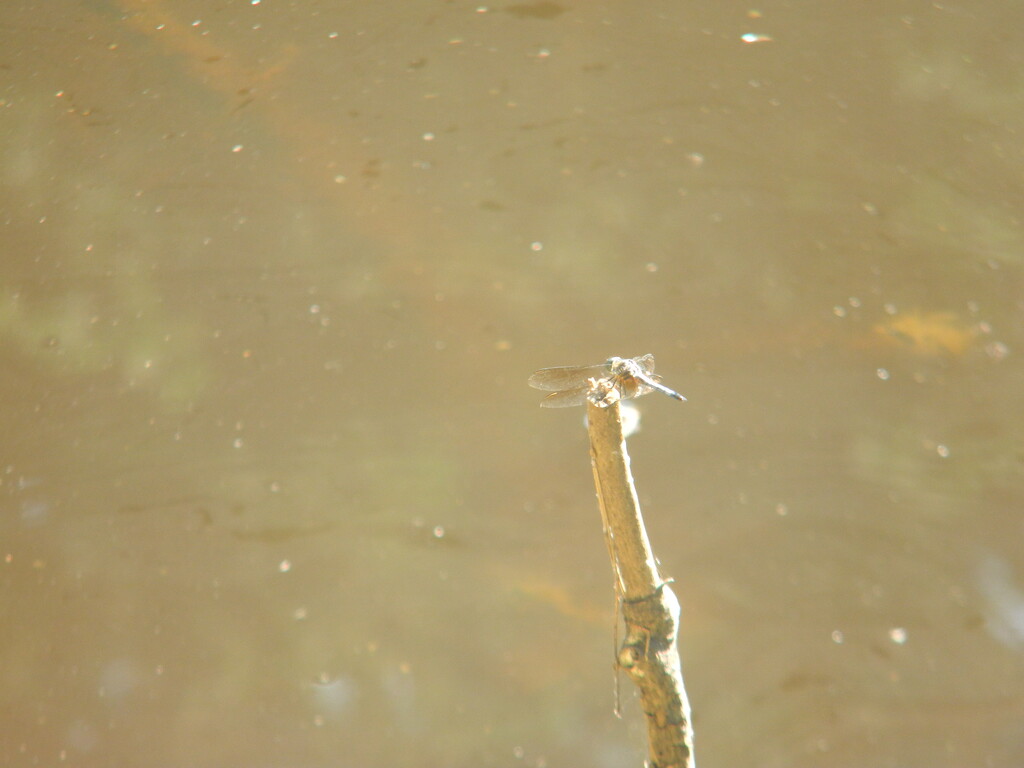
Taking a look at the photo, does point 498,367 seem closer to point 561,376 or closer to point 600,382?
point 561,376

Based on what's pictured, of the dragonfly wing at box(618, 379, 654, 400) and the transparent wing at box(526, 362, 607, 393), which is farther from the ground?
the dragonfly wing at box(618, 379, 654, 400)

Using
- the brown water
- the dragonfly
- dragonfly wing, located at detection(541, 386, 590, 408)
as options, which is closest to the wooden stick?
the dragonfly

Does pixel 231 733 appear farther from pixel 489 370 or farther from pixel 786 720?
pixel 786 720

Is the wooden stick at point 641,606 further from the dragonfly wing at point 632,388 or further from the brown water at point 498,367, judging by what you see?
the brown water at point 498,367

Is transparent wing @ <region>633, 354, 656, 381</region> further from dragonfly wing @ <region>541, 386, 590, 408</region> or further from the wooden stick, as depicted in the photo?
the wooden stick

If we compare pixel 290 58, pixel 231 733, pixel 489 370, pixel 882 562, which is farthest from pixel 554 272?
pixel 231 733

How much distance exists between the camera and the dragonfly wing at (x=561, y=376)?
708 mm

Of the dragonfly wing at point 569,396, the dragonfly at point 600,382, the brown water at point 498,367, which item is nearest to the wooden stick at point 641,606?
the dragonfly at point 600,382

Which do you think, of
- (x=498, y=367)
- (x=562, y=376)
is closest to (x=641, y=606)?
(x=562, y=376)

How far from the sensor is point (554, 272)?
101 cm

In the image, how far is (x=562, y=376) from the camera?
28.3 inches

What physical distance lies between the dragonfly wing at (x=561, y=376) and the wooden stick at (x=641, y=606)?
0.20 m

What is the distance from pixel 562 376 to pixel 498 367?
0.95ft

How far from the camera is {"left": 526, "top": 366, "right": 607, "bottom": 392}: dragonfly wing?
71 cm
